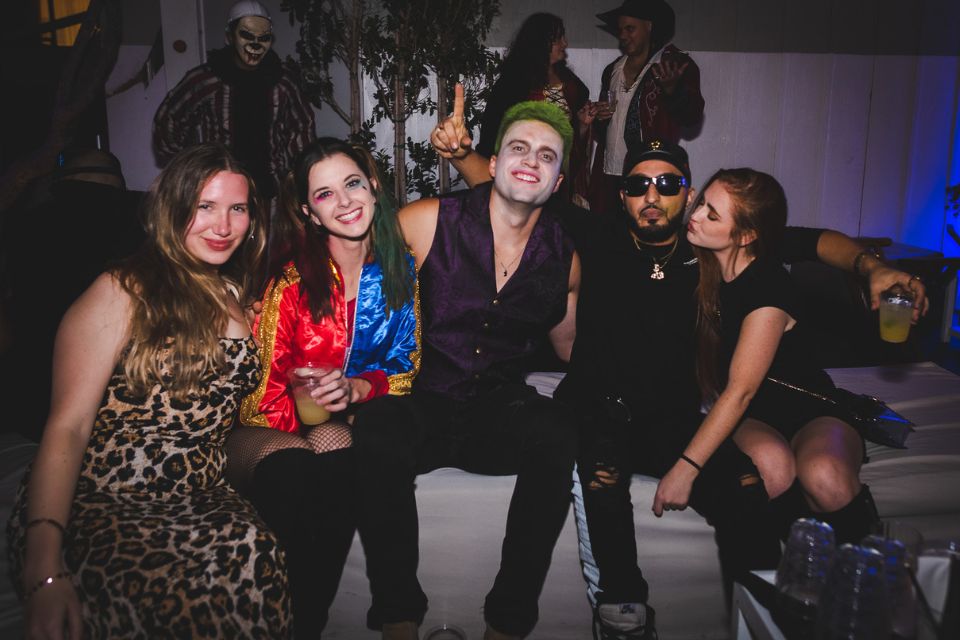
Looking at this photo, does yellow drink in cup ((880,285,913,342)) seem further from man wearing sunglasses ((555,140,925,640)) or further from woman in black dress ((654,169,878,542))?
woman in black dress ((654,169,878,542))

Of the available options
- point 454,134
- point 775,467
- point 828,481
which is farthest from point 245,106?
point 828,481

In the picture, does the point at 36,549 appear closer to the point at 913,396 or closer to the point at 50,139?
the point at 50,139

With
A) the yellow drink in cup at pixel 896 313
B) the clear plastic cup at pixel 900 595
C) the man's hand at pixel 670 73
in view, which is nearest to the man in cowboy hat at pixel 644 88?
the man's hand at pixel 670 73

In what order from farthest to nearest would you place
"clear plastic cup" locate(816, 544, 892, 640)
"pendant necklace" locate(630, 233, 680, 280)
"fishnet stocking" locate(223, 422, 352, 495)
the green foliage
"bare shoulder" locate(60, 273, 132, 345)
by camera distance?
the green foliage < "pendant necklace" locate(630, 233, 680, 280) < "fishnet stocking" locate(223, 422, 352, 495) < "bare shoulder" locate(60, 273, 132, 345) < "clear plastic cup" locate(816, 544, 892, 640)

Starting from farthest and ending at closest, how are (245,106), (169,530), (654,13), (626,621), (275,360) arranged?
(654,13) < (245,106) < (275,360) < (626,621) < (169,530)

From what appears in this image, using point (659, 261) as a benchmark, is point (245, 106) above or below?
above

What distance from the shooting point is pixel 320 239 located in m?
2.21

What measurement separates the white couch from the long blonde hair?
72 cm

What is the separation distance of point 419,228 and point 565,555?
1.16 meters

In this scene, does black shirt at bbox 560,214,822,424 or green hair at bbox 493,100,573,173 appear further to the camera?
green hair at bbox 493,100,573,173

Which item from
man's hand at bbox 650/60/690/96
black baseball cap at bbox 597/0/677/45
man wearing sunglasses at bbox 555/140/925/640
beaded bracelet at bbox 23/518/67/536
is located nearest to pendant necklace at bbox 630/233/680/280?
man wearing sunglasses at bbox 555/140/925/640

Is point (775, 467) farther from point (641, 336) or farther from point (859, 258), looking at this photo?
point (859, 258)

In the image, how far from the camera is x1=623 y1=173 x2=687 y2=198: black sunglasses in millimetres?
2201

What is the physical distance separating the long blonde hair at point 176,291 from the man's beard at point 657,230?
3.83 ft
